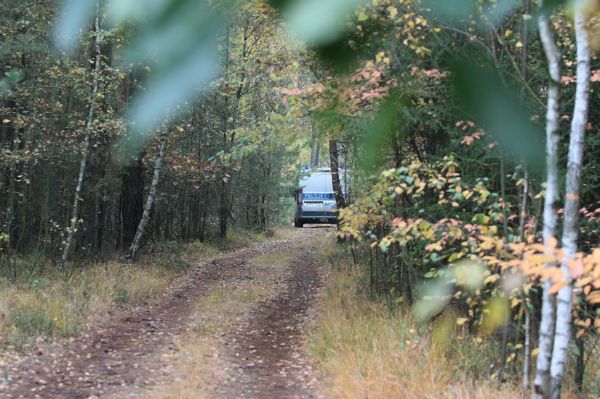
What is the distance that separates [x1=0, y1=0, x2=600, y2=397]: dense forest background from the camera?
777 millimetres

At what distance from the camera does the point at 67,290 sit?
326 inches

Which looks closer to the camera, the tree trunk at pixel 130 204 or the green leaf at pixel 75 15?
the green leaf at pixel 75 15

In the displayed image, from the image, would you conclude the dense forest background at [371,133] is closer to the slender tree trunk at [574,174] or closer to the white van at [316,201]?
the slender tree trunk at [574,174]

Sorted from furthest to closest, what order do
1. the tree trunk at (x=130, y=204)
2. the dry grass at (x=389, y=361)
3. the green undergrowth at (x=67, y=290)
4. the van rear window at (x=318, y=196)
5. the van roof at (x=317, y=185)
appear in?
the van rear window at (x=318, y=196) < the van roof at (x=317, y=185) < the tree trunk at (x=130, y=204) < the green undergrowth at (x=67, y=290) < the dry grass at (x=389, y=361)

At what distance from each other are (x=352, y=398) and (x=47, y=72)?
24.3ft

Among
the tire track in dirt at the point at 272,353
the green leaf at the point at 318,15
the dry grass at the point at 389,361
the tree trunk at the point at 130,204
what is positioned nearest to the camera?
the green leaf at the point at 318,15

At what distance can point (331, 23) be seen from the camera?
675mm

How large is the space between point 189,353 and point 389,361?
2377 mm

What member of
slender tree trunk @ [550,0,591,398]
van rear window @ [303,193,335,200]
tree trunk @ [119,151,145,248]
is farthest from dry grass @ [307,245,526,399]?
van rear window @ [303,193,335,200]

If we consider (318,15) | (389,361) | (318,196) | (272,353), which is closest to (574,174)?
(389,361)

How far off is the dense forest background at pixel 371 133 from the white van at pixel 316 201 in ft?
13.4

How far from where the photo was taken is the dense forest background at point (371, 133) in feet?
2.55

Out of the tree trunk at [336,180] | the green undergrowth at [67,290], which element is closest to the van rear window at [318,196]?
the green undergrowth at [67,290]

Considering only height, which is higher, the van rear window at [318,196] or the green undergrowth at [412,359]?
the van rear window at [318,196]
